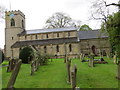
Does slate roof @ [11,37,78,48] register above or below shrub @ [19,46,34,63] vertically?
above

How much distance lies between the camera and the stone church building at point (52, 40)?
4047 cm

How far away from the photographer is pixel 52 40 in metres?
43.8

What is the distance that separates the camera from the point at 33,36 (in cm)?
4591

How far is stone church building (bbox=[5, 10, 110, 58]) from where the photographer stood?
40.5 meters

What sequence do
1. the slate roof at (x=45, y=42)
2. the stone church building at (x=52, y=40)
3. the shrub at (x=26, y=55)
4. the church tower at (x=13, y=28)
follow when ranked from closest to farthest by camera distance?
1. the shrub at (x=26, y=55)
2. the stone church building at (x=52, y=40)
3. the slate roof at (x=45, y=42)
4. the church tower at (x=13, y=28)

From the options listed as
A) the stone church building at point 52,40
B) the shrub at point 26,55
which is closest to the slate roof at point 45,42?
the stone church building at point 52,40

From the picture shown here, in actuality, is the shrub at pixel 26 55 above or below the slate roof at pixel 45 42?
below

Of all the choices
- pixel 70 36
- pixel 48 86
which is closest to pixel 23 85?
pixel 48 86

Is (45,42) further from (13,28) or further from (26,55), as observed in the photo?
(26,55)

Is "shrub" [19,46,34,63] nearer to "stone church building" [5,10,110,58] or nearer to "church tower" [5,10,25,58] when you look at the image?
"stone church building" [5,10,110,58]

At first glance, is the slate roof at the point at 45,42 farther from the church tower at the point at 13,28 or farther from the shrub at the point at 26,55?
the shrub at the point at 26,55

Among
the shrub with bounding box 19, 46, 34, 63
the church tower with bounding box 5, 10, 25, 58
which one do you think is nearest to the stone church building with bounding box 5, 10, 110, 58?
the church tower with bounding box 5, 10, 25, 58

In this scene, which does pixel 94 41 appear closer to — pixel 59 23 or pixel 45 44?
pixel 45 44

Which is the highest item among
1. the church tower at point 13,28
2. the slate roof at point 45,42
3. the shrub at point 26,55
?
the church tower at point 13,28
